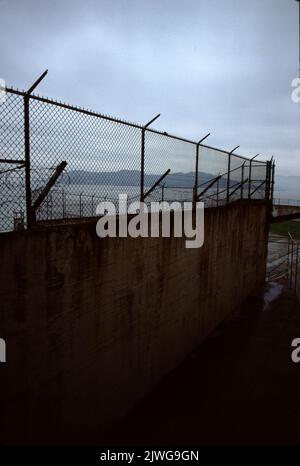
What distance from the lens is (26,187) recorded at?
14.2 ft

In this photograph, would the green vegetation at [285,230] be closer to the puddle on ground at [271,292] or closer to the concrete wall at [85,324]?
the puddle on ground at [271,292]

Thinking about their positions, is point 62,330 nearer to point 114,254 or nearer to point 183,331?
point 114,254

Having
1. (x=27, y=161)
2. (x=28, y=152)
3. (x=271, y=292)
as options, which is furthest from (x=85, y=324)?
(x=271, y=292)

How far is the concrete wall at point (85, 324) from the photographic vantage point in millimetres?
4211

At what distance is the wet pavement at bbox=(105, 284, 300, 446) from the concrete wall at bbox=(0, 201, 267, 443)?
1.27 ft

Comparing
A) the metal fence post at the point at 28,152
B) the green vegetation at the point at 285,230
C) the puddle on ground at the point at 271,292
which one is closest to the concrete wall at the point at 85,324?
the metal fence post at the point at 28,152

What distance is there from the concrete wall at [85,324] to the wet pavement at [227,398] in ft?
1.27

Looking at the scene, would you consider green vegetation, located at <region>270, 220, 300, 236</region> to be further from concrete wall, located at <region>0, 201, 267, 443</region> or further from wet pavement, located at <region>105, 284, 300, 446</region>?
concrete wall, located at <region>0, 201, 267, 443</region>

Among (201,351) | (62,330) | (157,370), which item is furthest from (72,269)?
(201,351)

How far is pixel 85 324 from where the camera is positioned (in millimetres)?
5270

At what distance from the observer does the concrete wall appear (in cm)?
421

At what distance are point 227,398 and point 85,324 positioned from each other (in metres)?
4.04

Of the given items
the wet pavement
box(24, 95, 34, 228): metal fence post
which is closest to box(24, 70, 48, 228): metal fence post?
box(24, 95, 34, 228): metal fence post

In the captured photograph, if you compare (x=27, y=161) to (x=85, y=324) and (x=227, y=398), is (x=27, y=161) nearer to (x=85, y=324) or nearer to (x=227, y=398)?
(x=85, y=324)
